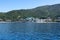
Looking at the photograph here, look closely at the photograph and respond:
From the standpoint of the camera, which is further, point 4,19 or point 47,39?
point 4,19

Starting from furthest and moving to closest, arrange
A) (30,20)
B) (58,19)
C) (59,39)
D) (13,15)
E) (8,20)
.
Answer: (13,15)
(8,20)
(30,20)
(58,19)
(59,39)

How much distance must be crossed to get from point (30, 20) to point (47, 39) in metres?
135

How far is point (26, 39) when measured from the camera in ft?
100

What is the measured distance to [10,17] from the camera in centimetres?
19125

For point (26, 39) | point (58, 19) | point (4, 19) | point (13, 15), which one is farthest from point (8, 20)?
point (26, 39)

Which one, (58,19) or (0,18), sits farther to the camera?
(0,18)

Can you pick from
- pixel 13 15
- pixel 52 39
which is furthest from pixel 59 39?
pixel 13 15

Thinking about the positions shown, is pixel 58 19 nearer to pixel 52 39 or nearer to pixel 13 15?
pixel 13 15

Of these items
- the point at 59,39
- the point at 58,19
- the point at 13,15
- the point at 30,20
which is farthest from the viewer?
the point at 13,15

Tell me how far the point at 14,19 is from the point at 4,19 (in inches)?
353

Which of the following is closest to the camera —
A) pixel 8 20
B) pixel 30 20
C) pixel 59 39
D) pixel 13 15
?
pixel 59 39

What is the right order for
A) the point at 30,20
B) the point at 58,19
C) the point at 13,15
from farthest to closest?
the point at 13,15 < the point at 30,20 < the point at 58,19

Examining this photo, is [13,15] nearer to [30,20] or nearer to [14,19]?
[14,19]

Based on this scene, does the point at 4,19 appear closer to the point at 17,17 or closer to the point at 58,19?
the point at 17,17
